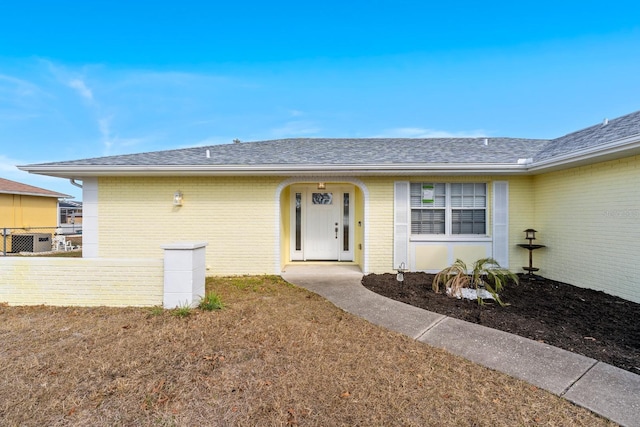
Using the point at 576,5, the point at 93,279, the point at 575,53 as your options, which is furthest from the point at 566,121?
the point at 93,279

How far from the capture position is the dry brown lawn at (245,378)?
230 cm

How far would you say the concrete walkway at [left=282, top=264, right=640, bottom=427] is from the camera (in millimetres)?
2521

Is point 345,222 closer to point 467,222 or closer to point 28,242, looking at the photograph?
point 467,222

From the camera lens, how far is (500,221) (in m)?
7.41

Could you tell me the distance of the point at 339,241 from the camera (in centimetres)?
887

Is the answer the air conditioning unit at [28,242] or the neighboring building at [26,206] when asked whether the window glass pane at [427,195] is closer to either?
the air conditioning unit at [28,242]

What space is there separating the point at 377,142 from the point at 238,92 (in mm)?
6266

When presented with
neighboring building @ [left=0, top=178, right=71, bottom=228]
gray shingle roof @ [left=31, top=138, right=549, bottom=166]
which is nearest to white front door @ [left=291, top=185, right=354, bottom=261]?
gray shingle roof @ [left=31, top=138, right=549, bottom=166]

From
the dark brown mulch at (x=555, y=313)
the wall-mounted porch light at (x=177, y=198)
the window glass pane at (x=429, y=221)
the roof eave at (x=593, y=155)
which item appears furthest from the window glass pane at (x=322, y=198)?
the roof eave at (x=593, y=155)

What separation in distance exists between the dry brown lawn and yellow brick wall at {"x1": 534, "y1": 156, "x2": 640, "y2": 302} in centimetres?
464

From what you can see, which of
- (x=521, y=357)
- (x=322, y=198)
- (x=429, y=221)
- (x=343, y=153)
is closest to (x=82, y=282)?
(x=322, y=198)

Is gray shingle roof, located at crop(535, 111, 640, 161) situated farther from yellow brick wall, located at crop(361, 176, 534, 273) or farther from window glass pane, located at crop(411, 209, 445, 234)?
window glass pane, located at crop(411, 209, 445, 234)

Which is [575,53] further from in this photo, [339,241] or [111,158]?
[111,158]

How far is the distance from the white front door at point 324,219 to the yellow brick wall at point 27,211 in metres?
15.2
